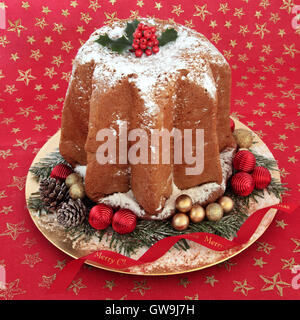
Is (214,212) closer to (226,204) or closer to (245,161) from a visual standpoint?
(226,204)

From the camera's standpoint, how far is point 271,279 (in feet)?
4.58

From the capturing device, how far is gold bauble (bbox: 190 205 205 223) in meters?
1.49

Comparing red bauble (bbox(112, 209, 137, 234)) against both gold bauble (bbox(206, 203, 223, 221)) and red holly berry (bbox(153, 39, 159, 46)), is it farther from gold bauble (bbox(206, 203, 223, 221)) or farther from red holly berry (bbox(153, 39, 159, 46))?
red holly berry (bbox(153, 39, 159, 46))

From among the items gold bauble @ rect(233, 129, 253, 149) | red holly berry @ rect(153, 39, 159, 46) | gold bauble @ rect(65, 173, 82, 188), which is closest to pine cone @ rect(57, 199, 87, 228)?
gold bauble @ rect(65, 173, 82, 188)

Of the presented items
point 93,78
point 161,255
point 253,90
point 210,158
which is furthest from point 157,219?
point 253,90

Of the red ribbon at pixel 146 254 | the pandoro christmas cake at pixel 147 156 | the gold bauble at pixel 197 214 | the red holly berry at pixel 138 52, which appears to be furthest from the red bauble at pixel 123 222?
the red holly berry at pixel 138 52

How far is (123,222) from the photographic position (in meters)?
1.45

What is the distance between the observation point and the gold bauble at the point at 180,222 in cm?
147

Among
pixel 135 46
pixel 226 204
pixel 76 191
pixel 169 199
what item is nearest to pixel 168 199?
pixel 169 199

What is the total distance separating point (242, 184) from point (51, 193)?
2.47ft

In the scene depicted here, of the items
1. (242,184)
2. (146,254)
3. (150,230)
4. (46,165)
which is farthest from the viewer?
(46,165)

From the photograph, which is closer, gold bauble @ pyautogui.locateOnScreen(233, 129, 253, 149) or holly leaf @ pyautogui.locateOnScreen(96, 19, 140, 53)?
holly leaf @ pyautogui.locateOnScreen(96, 19, 140, 53)

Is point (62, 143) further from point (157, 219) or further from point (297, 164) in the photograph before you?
point (297, 164)

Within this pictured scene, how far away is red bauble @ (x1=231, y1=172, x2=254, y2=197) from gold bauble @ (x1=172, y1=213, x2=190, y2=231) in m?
0.26
